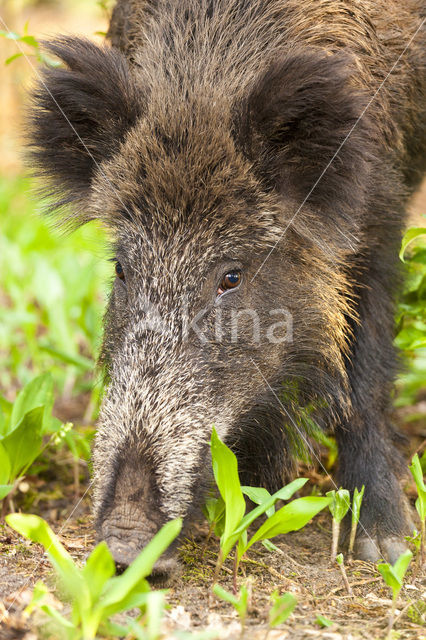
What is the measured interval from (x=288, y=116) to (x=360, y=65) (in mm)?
606

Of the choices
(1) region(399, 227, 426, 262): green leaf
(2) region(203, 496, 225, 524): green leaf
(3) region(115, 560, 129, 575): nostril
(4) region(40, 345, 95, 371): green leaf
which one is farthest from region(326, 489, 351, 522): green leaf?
(4) region(40, 345, 95, 371): green leaf

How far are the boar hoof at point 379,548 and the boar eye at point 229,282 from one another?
4.82ft

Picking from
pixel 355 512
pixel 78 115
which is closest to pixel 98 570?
pixel 355 512

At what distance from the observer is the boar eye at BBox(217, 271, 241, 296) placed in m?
3.63

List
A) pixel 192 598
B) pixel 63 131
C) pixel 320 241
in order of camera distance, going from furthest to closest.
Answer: pixel 63 131, pixel 320 241, pixel 192 598

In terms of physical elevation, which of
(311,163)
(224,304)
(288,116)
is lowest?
(224,304)

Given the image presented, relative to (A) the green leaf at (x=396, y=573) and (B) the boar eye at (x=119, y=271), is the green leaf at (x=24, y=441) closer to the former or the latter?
(B) the boar eye at (x=119, y=271)

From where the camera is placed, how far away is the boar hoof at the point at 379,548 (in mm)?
3949

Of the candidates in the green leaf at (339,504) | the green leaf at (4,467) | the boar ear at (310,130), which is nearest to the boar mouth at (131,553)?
the green leaf at (339,504)

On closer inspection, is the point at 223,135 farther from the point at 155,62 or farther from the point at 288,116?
the point at 155,62

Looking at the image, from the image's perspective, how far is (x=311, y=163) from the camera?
146 inches

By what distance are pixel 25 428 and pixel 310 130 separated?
201 centimetres

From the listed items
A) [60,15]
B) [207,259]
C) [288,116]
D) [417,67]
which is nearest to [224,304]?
[207,259]

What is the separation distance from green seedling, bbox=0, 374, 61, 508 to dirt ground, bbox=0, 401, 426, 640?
30cm
